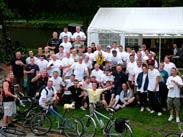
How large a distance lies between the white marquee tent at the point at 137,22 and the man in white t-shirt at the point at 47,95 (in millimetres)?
6983

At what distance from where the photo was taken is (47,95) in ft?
53.4

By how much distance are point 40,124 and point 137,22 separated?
9.48 metres

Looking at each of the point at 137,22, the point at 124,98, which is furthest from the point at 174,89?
the point at 137,22

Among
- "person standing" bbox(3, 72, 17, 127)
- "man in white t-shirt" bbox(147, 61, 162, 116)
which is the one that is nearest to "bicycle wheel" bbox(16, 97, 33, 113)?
"person standing" bbox(3, 72, 17, 127)

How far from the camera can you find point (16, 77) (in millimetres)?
19219

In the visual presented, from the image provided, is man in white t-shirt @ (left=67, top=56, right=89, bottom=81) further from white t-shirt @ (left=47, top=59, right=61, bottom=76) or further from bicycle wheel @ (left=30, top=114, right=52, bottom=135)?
bicycle wheel @ (left=30, top=114, right=52, bottom=135)

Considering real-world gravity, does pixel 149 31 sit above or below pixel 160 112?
above

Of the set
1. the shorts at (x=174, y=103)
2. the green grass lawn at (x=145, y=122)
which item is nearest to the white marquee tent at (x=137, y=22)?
the green grass lawn at (x=145, y=122)

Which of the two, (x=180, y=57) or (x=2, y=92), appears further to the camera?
(x=180, y=57)

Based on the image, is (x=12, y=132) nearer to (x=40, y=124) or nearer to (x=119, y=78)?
(x=40, y=124)

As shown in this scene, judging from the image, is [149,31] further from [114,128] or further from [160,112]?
[114,128]

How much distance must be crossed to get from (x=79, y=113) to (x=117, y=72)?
221cm

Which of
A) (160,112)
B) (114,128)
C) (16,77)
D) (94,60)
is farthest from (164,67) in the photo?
(16,77)

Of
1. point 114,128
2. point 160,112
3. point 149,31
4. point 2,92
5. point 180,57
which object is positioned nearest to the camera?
point 114,128
